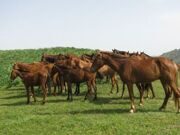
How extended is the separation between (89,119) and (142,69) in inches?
138

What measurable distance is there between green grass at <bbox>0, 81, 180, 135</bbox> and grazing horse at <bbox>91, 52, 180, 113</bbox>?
1.17 meters

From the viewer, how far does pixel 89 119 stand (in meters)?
14.5

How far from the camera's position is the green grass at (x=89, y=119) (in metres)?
13.0

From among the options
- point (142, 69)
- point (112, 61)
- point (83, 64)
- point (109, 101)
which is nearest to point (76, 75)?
point (83, 64)

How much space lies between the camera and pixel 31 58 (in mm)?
46312

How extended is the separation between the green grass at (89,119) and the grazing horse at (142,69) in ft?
3.83

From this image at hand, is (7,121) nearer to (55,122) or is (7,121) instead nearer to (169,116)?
(55,122)

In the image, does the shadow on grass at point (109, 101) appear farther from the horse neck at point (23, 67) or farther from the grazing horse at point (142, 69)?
the horse neck at point (23, 67)

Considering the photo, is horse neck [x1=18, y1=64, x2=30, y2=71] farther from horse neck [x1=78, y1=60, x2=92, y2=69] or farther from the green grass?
horse neck [x1=78, y1=60, x2=92, y2=69]

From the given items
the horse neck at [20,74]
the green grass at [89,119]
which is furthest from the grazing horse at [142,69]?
the horse neck at [20,74]

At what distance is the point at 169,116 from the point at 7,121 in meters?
6.52

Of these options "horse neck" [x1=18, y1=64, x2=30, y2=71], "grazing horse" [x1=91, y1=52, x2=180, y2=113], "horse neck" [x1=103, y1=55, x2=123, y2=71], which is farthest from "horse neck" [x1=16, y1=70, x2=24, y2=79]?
"horse neck" [x1=103, y1=55, x2=123, y2=71]

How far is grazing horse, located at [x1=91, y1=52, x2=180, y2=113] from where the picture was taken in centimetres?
1588

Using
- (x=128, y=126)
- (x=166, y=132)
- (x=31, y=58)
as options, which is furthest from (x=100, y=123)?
(x=31, y=58)
